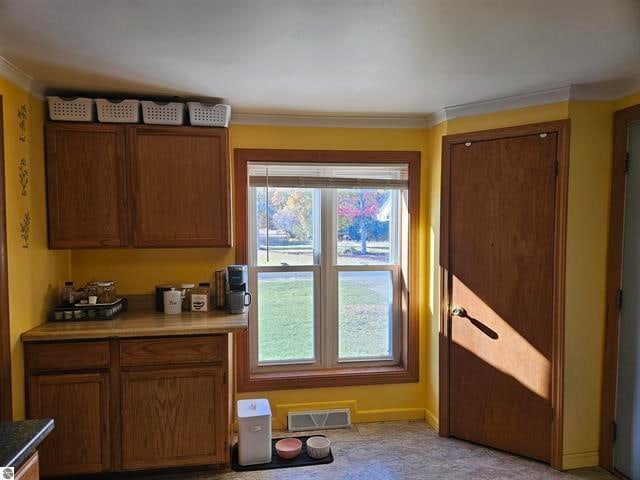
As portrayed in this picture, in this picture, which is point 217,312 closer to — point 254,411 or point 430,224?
point 254,411

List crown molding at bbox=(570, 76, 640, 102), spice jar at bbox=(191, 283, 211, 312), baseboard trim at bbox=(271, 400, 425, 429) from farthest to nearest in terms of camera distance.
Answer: baseboard trim at bbox=(271, 400, 425, 429) → spice jar at bbox=(191, 283, 211, 312) → crown molding at bbox=(570, 76, 640, 102)

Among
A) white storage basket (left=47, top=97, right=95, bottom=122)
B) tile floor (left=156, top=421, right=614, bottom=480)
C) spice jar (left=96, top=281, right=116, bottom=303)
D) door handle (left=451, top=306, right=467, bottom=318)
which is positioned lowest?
tile floor (left=156, top=421, right=614, bottom=480)

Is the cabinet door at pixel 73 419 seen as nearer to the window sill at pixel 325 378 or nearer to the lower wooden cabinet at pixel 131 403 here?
the lower wooden cabinet at pixel 131 403

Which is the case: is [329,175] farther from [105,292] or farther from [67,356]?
[67,356]

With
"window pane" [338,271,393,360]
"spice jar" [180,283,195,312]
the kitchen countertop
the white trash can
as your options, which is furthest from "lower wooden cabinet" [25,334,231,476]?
"window pane" [338,271,393,360]

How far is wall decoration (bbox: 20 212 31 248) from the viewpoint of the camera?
2320 mm

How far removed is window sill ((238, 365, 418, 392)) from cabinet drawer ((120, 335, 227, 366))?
67 centimetres

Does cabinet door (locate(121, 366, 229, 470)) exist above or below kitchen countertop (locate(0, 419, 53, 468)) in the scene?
below

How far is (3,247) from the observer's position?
212cm

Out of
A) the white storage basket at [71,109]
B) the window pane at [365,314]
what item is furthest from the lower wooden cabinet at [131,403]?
the white storage basket at [71,109]

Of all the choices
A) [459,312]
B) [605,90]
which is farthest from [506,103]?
[459,312]

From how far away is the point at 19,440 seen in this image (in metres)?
1.33

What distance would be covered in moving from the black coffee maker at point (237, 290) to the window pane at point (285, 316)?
36 cm

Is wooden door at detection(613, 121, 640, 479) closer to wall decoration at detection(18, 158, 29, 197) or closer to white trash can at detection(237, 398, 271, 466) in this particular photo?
white trash can at detection(237, 398, 271, 466)
